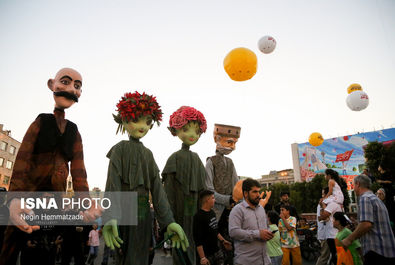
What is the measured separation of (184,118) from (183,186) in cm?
100

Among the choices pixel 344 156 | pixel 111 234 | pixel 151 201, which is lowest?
pixel 111 234

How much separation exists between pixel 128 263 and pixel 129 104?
171 centimetres

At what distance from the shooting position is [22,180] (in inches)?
91.1

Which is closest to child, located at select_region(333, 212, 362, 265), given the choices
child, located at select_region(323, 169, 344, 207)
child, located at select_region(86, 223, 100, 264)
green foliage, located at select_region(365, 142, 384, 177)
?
child, located at select_region(323, 169, 344, 207)

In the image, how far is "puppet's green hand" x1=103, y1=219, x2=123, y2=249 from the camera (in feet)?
8.44

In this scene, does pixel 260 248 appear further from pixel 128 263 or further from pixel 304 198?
pixel 304 198

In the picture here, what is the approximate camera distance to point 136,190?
3049mm

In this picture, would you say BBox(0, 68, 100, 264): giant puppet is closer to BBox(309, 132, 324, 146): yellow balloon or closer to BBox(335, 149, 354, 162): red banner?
BBox(309, 132, 324, 146): yellow balloon

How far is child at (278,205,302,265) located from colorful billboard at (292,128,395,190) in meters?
33.7

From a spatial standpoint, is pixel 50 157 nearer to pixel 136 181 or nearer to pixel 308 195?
pixel 136 181

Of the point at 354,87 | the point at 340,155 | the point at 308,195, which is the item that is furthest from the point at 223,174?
the point at 340,155

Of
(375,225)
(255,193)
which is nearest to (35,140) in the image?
(255,193)

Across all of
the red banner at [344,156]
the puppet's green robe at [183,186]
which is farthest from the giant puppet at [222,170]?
the red banner at [344,156]

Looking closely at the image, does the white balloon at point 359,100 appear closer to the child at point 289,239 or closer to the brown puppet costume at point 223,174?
the child at point 289,239
